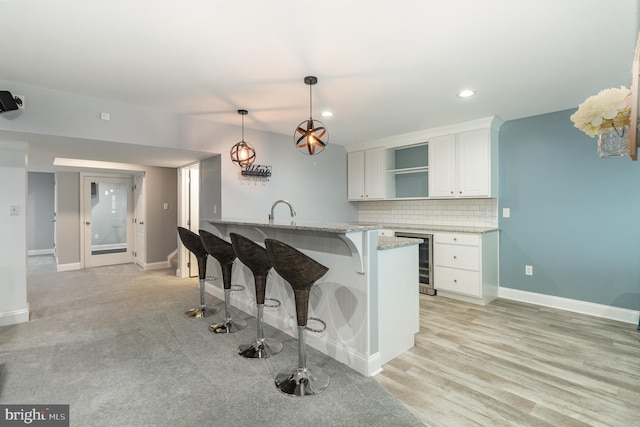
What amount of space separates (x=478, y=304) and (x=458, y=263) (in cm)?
56

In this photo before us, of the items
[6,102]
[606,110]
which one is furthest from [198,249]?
[606,110]

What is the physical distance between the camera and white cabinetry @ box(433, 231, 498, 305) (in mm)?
3883

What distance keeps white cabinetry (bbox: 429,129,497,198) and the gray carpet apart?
304 cm

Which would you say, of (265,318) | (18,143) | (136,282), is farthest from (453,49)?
(136,282)

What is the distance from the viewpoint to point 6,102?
2689 millimetres

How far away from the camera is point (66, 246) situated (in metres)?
6.04

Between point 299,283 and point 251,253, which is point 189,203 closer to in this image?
point 251,253

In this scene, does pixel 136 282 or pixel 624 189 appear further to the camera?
pixel 136 282

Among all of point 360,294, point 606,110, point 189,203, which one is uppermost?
point 606,110

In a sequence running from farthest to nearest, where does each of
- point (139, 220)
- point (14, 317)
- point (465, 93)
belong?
point (139, 220), point (14, 317), point (465, 93)

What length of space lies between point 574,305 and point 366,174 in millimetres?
3423

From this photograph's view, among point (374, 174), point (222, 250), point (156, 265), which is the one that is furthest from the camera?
point (156, 265)

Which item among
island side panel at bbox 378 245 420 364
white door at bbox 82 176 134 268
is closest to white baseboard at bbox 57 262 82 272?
white door at bbox 82 176 134 268

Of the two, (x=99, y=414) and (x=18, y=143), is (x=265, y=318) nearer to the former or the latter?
(x=99, y=414)
